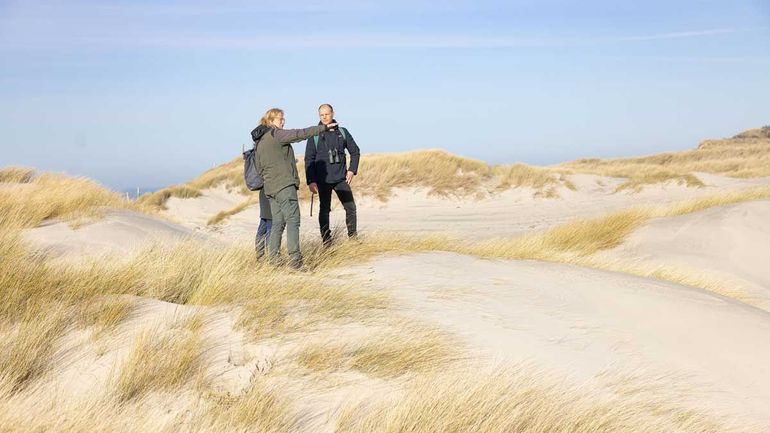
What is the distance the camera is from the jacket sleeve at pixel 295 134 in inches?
248

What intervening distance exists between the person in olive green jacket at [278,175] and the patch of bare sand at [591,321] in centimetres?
67

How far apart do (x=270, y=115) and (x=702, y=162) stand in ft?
141

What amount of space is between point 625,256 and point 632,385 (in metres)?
7.12

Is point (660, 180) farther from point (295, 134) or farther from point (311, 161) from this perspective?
point (295, 134)

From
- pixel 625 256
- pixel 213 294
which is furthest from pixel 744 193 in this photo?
pixel 213 294

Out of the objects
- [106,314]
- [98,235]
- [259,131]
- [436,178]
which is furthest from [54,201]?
[436,178]

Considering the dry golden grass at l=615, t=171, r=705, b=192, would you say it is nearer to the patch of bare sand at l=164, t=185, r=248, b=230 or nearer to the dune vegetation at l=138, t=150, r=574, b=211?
the dune vegetation at l=138, t=150, r=574, b=211

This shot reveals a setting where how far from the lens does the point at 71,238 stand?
8.84 metres

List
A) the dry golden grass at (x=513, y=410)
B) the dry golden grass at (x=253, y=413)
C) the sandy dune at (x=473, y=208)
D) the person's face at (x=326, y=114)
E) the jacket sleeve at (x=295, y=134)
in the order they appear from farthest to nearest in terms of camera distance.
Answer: the sandy dune at (x=473, y=208) < the person's face at (x=326, y=114) < the jacket sleeve at (x=295, y=134) < the dry golden grass at (x=513, y=410) < the dry golden grass at (x=253, y=413)

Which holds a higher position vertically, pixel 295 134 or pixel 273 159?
pixel 295 134

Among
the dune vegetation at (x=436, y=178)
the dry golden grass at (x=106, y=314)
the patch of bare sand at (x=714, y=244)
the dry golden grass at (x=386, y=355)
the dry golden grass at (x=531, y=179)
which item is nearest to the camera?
the dry golden grass at (x=386, y=355)

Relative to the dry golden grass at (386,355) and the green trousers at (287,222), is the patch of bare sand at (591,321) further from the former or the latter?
the green trousers at (287,222)

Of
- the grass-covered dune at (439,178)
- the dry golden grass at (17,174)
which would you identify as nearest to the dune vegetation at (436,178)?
the grass-covered dune at (439,178)

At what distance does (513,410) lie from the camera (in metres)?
3.63
